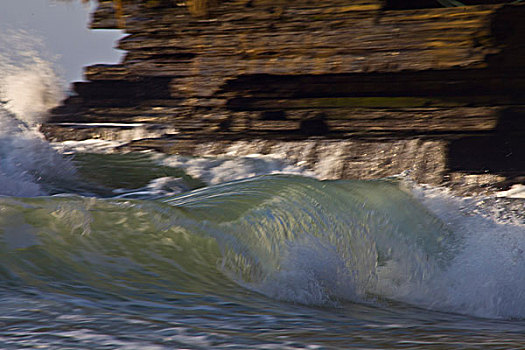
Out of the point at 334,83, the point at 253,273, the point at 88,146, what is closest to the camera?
the point at 253,273

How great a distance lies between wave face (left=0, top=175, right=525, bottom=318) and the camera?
1998 millimetres

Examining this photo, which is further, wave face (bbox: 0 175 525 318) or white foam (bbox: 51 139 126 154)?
white foam (bbox: 51 139 126 154)

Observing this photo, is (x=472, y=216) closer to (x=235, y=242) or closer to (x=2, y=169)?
(x=235, y=242)

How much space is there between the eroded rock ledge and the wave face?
1270 mm

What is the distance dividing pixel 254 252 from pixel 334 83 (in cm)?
258

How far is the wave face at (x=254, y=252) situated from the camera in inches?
78.7

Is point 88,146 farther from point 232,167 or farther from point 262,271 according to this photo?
point 262,271

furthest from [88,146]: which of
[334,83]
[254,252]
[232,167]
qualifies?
[254,252]

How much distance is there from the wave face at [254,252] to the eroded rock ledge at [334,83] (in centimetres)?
127

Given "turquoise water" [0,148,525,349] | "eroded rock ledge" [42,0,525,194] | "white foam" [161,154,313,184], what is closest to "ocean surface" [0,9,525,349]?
"turquoise water" [0,148,525,349]

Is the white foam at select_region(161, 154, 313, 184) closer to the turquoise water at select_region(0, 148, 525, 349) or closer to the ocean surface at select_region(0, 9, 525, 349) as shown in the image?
the ocean surface at select_region(0, 9, 525, 349)

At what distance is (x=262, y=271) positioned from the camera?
2.22 m

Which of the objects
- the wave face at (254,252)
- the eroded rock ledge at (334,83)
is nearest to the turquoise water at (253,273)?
the wave face at (254,252)

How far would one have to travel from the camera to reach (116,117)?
16.5 ft
